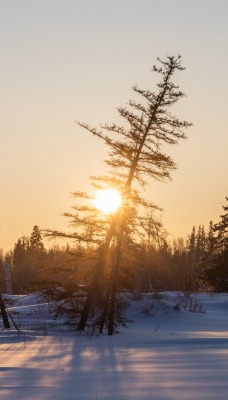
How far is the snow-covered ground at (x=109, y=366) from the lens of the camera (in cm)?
910

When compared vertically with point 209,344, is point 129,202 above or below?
above

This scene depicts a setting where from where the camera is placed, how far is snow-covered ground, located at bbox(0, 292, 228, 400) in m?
9.10

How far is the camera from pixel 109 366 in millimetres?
12453

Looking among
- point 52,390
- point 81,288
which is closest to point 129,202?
point 81,288

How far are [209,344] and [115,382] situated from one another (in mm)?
7272

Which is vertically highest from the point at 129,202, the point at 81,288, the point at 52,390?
the point at 129,202

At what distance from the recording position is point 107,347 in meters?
17.0

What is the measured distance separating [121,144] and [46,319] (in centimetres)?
874

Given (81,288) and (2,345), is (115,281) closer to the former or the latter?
(81,288)

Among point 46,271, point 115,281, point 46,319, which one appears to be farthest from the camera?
point 46,319

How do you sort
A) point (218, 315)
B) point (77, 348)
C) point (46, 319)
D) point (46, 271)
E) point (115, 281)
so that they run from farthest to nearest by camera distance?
1. point (218, 315)
2. point (46, 319)
3. point (46, 271)
4. point (115, 281)
5. point (77, 348)

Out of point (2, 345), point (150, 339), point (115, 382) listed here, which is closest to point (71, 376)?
point (115, 382)

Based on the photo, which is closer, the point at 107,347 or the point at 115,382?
the point at 115,382

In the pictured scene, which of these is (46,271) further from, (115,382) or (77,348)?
(115,382)
